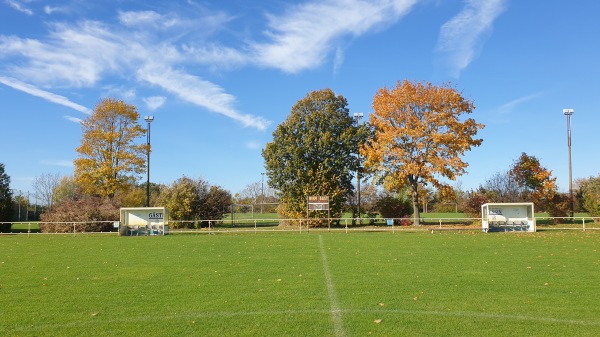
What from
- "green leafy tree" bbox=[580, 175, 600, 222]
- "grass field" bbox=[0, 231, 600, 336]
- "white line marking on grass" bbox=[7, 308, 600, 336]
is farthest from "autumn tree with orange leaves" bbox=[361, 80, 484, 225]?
"white line marking on grass" bbox=[7, 308, 600, 336]

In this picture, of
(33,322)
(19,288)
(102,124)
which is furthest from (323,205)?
(33,322)

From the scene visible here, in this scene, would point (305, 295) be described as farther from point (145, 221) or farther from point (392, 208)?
point (392, 208)

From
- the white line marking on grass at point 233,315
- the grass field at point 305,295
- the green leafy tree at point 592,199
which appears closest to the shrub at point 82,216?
the grass field at point 305,295

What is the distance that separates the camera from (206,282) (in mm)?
11180

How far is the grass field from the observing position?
23.6 ft

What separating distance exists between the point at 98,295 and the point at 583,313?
351 inches

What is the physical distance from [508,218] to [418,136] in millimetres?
9539

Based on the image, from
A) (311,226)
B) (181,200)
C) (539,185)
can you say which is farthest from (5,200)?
(539,185)

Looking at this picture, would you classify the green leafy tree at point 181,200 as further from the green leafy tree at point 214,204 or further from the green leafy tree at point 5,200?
the green leafy tree at point 5,200

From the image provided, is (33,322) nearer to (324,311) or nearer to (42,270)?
(324,311)

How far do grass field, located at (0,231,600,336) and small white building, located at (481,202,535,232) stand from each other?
14.9 m

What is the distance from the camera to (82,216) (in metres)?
37.7

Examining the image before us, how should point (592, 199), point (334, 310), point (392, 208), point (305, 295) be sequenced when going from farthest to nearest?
point (392, 208), point (592, 199), point (305, 295), point (334, 310)

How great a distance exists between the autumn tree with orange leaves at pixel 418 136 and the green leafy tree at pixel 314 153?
2.91 metres
